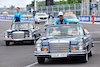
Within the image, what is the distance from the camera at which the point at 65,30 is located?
494 inches

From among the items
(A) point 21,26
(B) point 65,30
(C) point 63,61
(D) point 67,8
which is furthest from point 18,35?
(D) point 67,8

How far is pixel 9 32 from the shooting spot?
19406mm

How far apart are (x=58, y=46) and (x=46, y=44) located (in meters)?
0.41

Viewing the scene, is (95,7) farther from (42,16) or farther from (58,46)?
(58,46)

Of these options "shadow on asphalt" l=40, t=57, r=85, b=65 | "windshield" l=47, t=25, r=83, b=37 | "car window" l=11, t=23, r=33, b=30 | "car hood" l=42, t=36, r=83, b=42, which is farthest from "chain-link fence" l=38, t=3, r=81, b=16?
"car hood" l=42, t=36, r=83, b=42

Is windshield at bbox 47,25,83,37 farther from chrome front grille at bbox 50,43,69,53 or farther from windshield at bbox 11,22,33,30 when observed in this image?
windshield at bbox 11,22,33,30

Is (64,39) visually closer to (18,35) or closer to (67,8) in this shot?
(18,35)

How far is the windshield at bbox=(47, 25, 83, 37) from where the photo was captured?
12.4 m

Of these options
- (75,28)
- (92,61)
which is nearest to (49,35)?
(75,28)

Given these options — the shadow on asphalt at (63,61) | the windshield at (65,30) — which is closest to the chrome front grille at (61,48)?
the shadow on asphalt at (63,61)

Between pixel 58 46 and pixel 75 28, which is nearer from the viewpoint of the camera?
pixel 58 46

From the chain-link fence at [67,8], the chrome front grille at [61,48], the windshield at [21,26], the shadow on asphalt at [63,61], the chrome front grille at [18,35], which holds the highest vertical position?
the chain-link fence at [67,8]

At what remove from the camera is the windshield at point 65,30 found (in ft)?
40.6

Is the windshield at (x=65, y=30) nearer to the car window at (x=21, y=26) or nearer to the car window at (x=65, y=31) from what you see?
the car window at (x=65, y=31)
